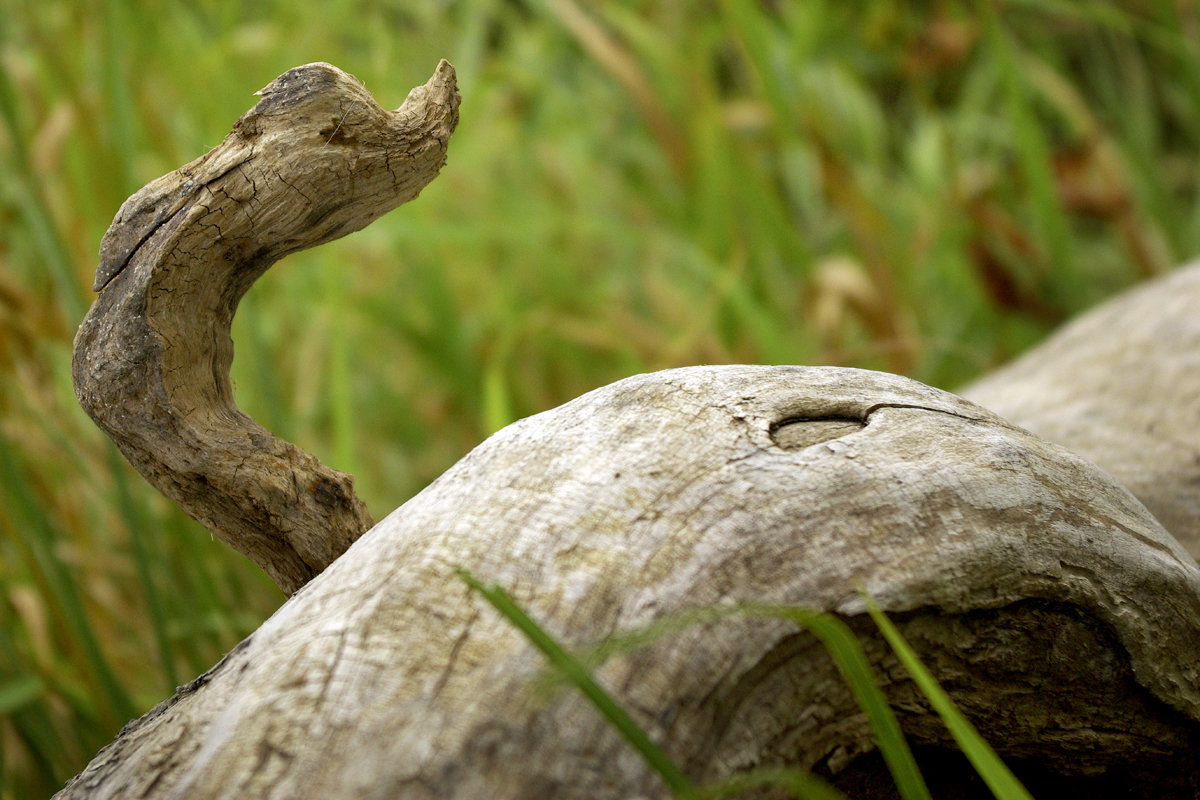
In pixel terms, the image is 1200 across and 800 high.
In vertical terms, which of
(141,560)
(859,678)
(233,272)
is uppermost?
(141,560)

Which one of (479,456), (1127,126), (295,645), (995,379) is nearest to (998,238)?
(1127,126)

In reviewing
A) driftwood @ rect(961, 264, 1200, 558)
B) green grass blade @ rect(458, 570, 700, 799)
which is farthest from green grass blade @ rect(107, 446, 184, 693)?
driftwood @ rect(961, 264, 1200, 558)

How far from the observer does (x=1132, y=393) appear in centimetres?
141

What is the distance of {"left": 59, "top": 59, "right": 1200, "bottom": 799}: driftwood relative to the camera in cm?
62

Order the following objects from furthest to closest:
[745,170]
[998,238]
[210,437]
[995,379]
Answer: [998,238] < [745,170] < [995,379] < [210,437]

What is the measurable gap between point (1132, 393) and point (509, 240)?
141cm

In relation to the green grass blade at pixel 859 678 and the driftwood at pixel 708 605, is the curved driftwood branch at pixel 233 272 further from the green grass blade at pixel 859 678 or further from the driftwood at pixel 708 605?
the green grass blade at pixel 859 678

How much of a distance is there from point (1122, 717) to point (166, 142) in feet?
5.98

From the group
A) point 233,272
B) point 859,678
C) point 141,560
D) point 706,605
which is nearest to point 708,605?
point 706,605

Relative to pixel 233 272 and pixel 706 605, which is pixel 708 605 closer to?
pixel 706 605

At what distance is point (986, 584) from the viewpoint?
0.72m

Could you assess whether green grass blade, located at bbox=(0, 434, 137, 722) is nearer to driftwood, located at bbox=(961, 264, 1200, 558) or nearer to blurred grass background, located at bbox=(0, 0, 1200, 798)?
blurred grass background, located at bbox=(0, 0, 1200, 798)

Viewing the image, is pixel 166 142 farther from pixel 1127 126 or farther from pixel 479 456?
pixel 1127 126

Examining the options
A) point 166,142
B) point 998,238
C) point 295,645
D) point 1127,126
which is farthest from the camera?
point 1127,126
